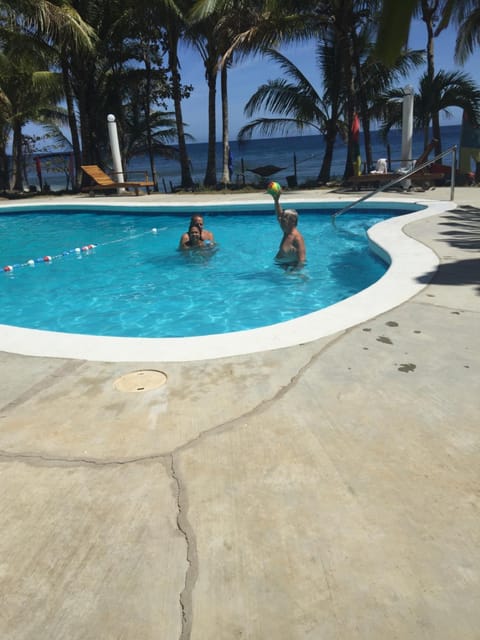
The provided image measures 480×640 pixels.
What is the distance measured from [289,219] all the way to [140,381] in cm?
523

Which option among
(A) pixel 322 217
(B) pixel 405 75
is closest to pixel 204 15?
(B) pixel 405 75

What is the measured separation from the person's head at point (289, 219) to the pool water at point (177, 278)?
914mm

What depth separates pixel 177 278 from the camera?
29.8 feet

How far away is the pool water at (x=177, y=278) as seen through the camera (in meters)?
7.19

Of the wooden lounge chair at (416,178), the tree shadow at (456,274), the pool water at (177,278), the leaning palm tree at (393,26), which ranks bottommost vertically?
the pool water at (177,278)

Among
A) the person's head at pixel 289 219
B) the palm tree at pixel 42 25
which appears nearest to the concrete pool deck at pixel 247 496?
the person's head at pixel 289 219

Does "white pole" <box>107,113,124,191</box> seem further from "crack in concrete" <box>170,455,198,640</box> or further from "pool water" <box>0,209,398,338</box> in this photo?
"crack in concrete" <box>170,455,198,640</box>

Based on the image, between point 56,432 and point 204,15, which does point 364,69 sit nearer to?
point 204,15

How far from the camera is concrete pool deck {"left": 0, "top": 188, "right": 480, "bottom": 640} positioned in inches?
65.5

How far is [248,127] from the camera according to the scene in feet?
65.6

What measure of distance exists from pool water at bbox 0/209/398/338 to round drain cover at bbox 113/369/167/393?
120 inches

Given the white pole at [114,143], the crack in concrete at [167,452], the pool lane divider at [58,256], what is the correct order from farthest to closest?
1. the white pole at [114,143]
2. the pool lane divider at [58,256]
3. the crack in concrete at [167,452]

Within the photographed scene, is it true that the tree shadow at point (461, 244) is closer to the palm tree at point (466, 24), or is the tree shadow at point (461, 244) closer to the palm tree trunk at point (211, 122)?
the palm tree at point (466, 24)

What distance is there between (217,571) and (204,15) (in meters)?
19.4
